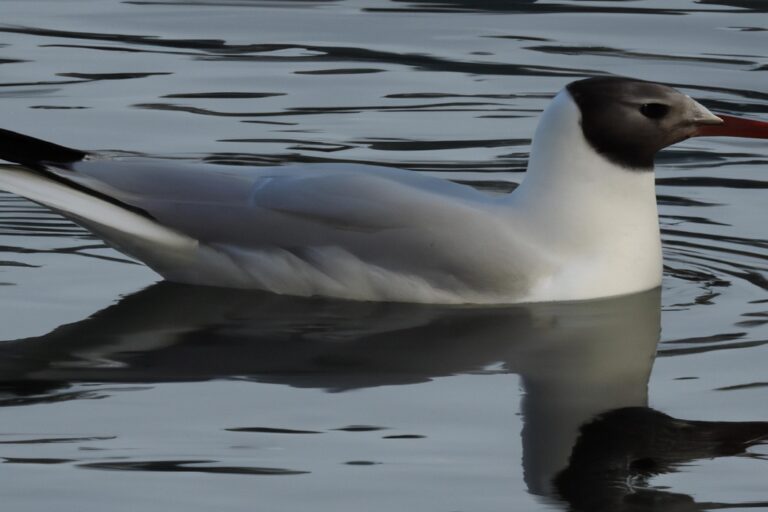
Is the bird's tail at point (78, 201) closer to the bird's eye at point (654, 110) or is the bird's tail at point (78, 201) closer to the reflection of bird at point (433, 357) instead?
the reflection of bird at point (433, 357)

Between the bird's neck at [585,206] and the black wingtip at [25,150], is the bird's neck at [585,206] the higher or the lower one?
the lower one

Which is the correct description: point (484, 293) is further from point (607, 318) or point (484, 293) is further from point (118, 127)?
point (118, 127)

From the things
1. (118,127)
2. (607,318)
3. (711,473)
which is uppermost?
(118,127)

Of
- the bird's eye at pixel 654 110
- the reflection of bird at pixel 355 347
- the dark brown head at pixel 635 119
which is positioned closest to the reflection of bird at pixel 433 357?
the reflection of bird at pixel 355 347

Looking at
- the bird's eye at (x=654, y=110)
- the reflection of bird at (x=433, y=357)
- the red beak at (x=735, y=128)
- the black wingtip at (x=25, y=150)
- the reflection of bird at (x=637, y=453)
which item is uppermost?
the bird's eye at (x=654, y=110)

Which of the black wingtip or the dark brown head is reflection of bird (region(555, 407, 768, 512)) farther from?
the black wingtip

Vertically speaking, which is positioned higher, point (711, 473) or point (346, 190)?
point (346, 190)

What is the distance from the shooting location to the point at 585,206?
8.38m

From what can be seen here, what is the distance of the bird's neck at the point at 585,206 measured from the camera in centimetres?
833

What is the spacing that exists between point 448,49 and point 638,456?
835 cm

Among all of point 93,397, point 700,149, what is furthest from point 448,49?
point 93,397

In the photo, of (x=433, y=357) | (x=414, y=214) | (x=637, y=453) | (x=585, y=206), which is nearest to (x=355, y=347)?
(x=433, y=357)

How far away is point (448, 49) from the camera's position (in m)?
14.4

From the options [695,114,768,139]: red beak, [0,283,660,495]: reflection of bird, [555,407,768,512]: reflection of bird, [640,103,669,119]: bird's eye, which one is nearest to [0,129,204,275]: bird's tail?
[0,283,660,495]: reflection of bird
